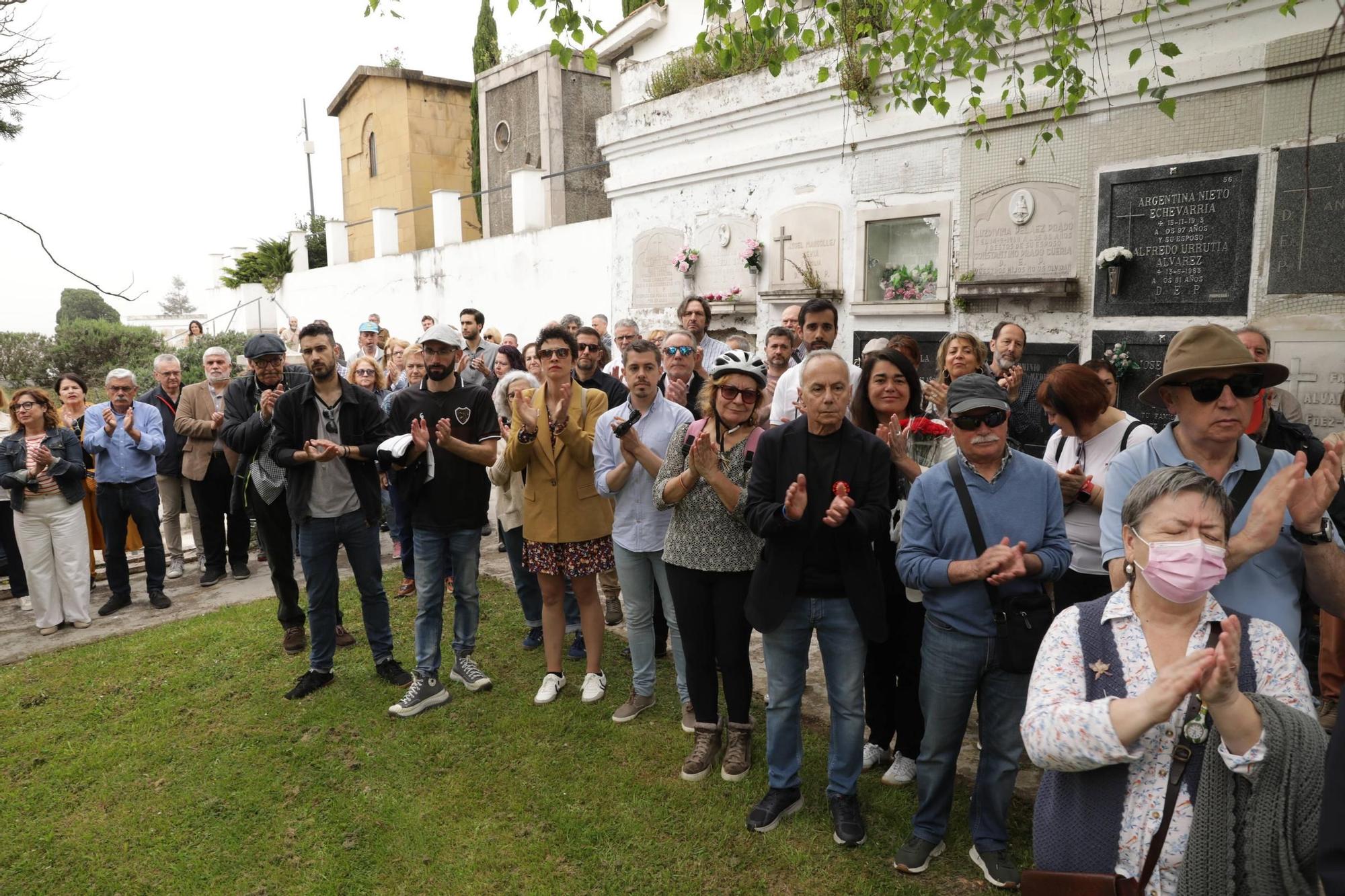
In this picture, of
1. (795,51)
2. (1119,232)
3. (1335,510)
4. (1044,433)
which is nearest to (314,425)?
(795,51)

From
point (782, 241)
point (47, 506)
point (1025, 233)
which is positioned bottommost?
point (47, 506)

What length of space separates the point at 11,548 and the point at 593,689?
566cm

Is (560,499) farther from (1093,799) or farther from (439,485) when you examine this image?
(1093,799)

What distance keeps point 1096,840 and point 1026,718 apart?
0.33m

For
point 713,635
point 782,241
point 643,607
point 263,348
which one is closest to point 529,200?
point 782,241

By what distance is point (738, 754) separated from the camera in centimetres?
420

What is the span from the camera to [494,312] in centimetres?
1728

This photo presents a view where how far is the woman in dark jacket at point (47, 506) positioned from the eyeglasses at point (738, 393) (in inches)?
220

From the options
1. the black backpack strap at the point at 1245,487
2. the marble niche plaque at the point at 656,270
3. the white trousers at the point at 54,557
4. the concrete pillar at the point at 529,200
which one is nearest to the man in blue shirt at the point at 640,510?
the black backpack strap at the point at 1245,487

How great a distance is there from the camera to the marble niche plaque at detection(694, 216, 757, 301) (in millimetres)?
10500

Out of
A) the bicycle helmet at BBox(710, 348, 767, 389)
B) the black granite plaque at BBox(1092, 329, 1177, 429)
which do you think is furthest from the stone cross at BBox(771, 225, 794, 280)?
the bicycle helmet at BBox(710, 348, 767, 389)

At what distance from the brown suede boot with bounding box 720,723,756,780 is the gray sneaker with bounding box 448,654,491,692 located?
1.71 metres

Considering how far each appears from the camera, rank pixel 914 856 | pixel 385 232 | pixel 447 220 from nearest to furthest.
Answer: pixel 914 856 → pixel 447 220 → pixel 385 232

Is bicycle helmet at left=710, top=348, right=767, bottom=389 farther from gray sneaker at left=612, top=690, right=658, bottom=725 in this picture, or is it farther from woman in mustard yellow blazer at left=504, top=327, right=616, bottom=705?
gray sneaker at left=612, top=690, right=658, bottom=725
